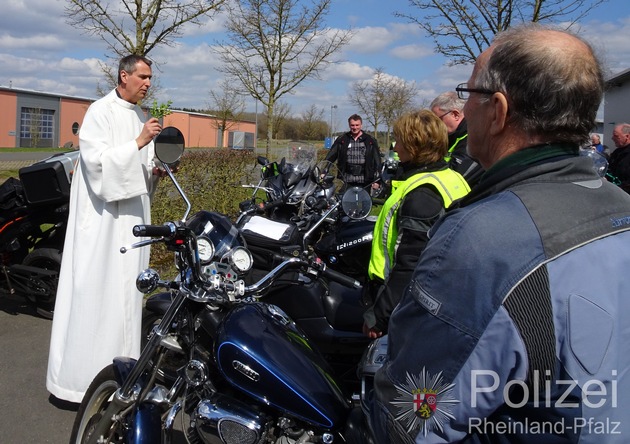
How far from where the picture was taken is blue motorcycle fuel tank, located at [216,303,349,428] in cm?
210

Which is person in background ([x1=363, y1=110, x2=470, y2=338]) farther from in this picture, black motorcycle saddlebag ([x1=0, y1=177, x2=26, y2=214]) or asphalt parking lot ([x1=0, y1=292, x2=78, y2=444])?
black motorcycle saddlebag ([x1=0, y1=177, x2=26, y2=214])

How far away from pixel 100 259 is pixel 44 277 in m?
1.60

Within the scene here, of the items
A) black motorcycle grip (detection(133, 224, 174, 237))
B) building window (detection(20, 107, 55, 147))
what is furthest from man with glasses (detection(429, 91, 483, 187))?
building window (detection(20, 107, 55, 147))

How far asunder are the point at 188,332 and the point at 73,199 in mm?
1710

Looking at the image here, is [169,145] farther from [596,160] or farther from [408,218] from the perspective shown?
[596,160]

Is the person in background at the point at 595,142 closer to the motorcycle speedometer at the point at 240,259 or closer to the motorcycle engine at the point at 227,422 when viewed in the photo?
the motorcycle speedometer at the point at 240,259

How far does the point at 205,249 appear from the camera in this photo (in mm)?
2338

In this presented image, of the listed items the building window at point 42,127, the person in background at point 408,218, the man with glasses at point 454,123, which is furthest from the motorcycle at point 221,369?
the building window at point 42,127

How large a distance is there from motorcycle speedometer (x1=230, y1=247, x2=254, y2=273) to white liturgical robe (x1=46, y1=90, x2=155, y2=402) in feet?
4.81

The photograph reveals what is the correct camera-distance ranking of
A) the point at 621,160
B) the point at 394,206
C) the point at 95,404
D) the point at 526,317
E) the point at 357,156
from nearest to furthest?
the point at 526,317
the point at 394,206
the point at 95,404
the point at 621,160
the point at 357,156

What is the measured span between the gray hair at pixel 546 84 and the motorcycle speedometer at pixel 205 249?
4.54ft

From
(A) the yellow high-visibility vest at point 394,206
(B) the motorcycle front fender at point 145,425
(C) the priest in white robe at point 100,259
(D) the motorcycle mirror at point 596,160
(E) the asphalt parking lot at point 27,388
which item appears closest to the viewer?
(D) the motorcycle mirror at point 596,160

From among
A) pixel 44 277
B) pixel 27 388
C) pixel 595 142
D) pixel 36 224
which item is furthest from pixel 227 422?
pixel 595 142

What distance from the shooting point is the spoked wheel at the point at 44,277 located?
15.9 feet
